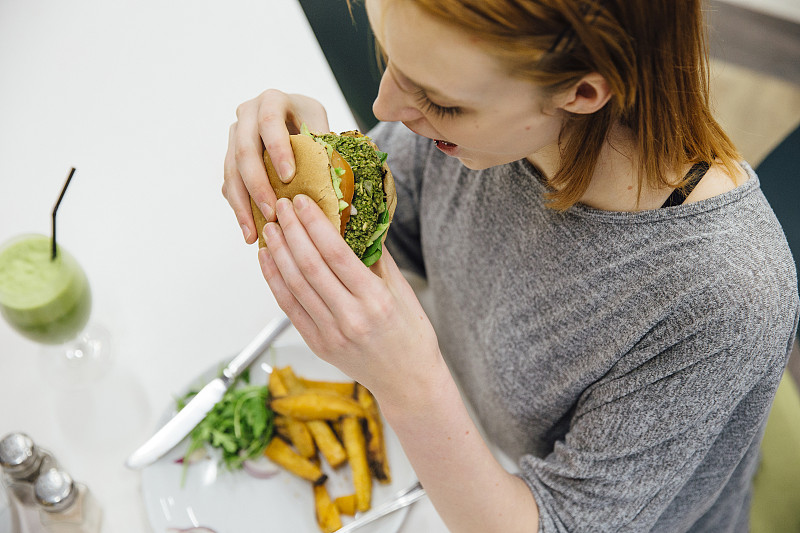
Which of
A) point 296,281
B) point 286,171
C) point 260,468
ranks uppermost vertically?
point 286,171

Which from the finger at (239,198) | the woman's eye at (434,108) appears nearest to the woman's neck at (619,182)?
the woman's eye at (434,108)

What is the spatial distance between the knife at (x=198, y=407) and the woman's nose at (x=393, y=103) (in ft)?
1.61

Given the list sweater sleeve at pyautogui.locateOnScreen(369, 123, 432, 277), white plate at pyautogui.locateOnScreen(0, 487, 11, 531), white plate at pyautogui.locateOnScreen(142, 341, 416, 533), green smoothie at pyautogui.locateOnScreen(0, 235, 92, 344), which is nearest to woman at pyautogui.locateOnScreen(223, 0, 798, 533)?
white plate at pyautogui.locateOnScreen(142, 341, 416, 533)

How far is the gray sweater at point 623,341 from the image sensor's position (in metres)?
0.82

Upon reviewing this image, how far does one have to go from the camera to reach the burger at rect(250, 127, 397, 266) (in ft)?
2.73

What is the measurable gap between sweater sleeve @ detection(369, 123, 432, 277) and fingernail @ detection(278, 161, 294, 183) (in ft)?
1.56

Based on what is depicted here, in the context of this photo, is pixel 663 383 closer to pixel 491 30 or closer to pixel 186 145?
pixel 491 30

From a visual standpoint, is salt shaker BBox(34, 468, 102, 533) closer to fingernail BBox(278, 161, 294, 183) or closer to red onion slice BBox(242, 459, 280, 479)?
red onion slice BBox(242, 459, 280, 479)

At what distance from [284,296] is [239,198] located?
0.21 m

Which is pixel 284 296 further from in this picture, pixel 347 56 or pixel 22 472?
pixel 347 56

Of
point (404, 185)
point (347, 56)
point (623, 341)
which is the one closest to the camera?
point (623, 341)

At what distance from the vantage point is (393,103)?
81 centimetres

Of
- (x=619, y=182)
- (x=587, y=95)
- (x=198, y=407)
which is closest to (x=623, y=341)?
(x=619, y=182)

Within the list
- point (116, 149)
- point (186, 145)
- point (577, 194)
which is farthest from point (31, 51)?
point (577, 194)
